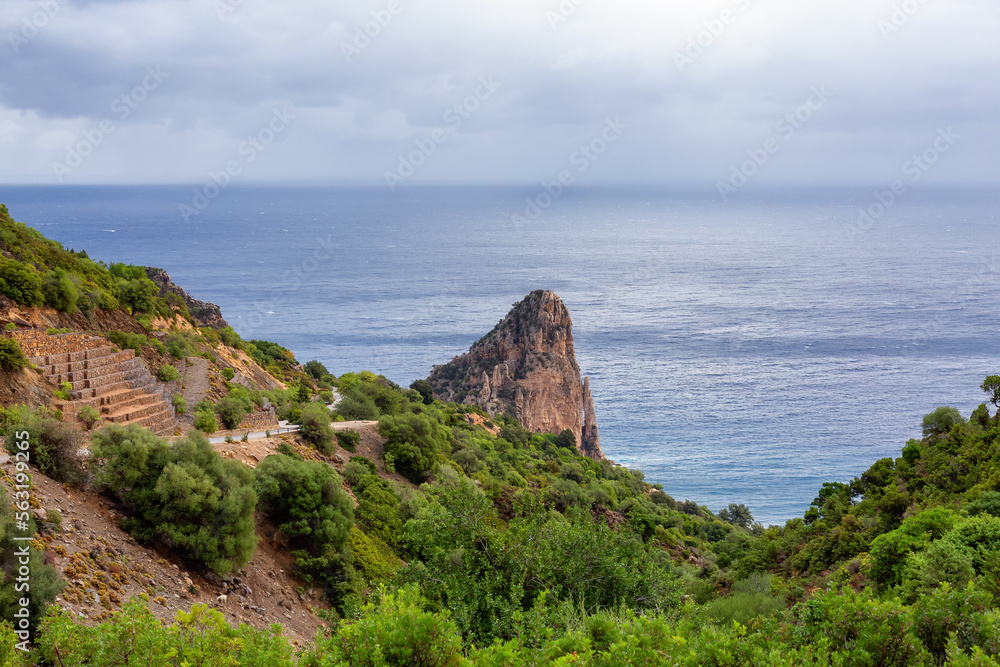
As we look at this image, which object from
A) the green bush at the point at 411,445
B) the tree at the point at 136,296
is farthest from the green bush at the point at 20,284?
the green bush at the point at 411,445

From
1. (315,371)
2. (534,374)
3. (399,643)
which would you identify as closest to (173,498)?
(399,643)

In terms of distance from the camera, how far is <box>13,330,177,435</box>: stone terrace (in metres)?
25.1

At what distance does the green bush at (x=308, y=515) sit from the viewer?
2202 centimetres

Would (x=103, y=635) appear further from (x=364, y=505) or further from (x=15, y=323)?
(x=15, y=323)

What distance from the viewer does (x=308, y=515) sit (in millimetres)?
22922

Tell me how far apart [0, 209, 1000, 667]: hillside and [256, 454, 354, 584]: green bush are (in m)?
0.08

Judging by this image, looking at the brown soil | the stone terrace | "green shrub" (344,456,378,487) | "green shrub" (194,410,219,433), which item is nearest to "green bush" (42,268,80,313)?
the stone terrace

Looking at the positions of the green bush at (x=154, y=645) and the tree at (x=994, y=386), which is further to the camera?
the tree at (x=994, y=386)

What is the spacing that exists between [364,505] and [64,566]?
12861 millimetres

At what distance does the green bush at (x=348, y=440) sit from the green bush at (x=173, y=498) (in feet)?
42.7

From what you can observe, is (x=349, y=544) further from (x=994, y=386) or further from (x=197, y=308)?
(x=197, y=308)

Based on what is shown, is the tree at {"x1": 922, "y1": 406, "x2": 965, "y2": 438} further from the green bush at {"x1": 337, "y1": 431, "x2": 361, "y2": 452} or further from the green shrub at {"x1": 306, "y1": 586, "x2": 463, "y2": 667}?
the green shrub at {"x1": 306, "y1": 586, "x2": 463, "y2": 667}

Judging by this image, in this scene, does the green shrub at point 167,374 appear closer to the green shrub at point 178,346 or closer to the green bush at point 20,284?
Answer: the green shrub at point 178,346

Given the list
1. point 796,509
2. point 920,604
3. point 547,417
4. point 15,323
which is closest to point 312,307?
point 547,417
